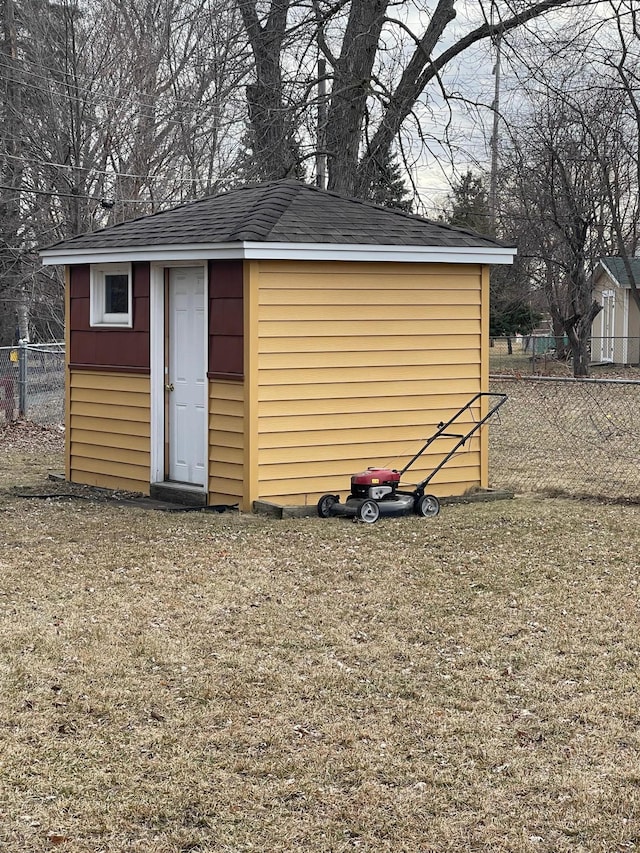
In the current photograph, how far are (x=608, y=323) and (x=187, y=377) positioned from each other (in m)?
33.0

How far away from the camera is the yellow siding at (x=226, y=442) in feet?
36.1

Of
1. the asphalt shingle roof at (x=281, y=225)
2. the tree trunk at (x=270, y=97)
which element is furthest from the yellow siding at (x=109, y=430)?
the tree trunk at (x=270, y=97)

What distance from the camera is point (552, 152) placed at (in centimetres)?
3216

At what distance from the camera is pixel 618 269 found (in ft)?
134

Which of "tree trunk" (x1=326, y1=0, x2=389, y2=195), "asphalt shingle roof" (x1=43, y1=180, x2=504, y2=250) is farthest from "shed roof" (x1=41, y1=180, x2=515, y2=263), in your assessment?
"tree trunk" (x1=326, y1=0, x2=389, y2=195)

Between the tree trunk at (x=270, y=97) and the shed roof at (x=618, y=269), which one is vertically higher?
the tree trunk at (x=270, y=97)

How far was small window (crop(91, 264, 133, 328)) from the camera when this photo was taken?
485 inches

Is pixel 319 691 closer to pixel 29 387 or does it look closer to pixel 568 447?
pixel 568 447

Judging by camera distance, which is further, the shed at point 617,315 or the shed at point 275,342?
the shed at point 617,315

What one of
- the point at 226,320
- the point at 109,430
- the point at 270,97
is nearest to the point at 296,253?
the point at 226,320

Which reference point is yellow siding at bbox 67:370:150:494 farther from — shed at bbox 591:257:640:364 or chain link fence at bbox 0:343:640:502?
shed at bbox 591:257:640:364

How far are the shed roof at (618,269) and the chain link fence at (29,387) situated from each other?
2358 centimetres

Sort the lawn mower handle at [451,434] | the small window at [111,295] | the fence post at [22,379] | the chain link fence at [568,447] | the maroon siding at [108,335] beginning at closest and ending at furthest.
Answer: the lawn mower handle at [451,434], the maroon siding at [108,335], the small window at [111,295], the chain link fence at [568,447], the fence post at [22,379]

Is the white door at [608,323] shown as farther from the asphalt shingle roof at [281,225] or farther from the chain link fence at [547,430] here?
the asphalt shingle roof at [281,225]
